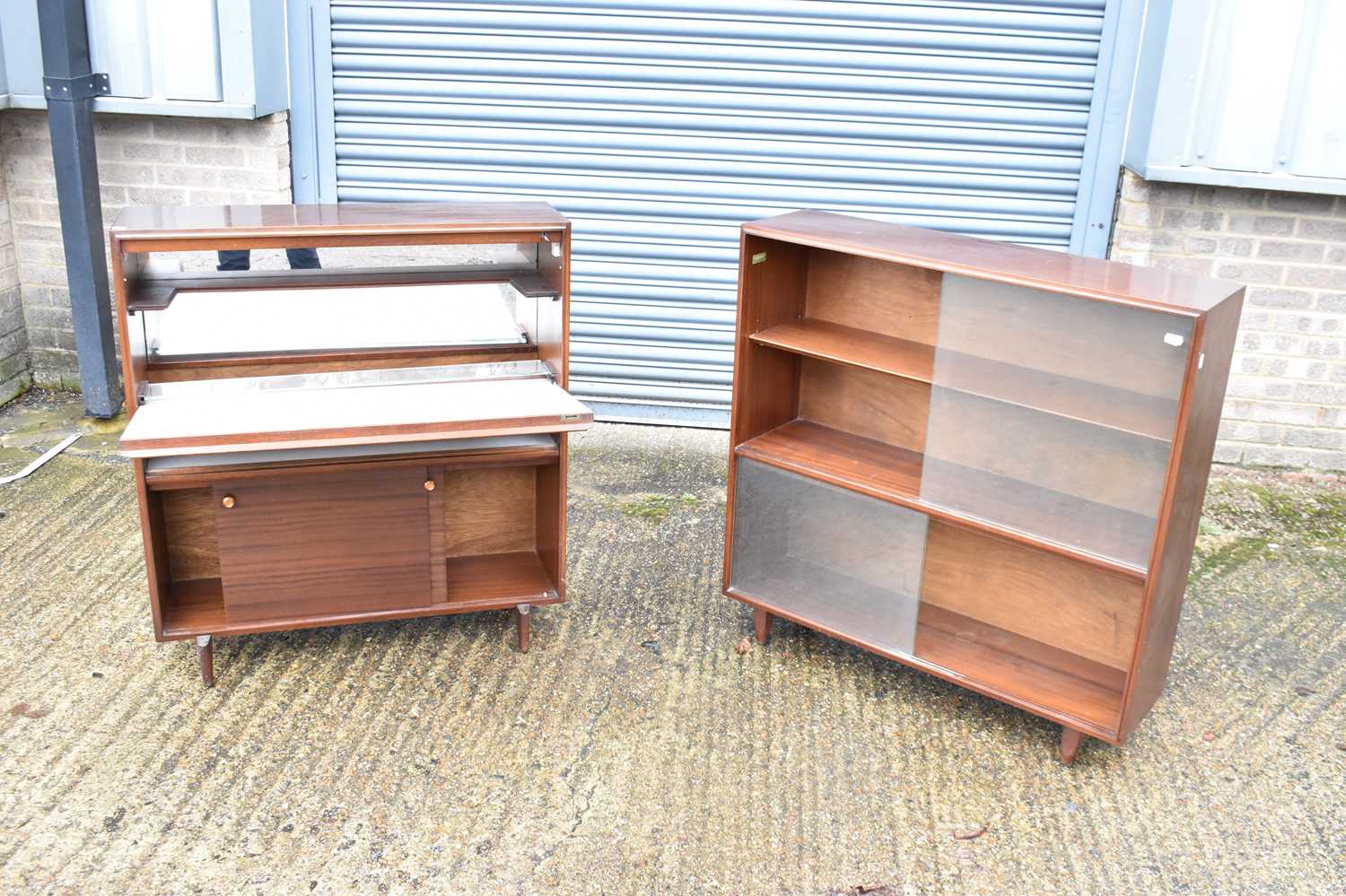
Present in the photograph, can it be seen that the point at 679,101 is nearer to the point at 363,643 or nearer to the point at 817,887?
the point at 363,643

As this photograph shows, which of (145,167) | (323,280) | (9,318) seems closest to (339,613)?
(323,280)

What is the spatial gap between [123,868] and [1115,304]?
2.68 meters

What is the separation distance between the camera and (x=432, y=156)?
17.9 feet

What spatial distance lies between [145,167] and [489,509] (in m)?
2.62

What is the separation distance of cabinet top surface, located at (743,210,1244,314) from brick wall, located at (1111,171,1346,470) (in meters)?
1.88

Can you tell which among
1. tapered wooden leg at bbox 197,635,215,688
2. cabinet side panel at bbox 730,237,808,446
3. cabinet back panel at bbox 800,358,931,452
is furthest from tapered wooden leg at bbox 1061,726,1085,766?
tapered wooden leg at bbox 197,635,215,688

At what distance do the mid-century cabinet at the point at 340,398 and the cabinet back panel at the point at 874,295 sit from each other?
83cm

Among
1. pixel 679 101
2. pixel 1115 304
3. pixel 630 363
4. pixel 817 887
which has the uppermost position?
pixel 679 101

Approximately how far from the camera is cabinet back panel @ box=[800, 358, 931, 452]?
381cm

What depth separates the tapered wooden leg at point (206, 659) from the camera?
139 inches

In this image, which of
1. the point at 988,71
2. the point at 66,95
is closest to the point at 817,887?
the point at 988,71

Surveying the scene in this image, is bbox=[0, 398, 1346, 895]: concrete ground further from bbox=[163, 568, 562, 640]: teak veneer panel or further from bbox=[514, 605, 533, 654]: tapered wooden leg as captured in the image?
bbox=[163, 568, 562, 640]: teak veneer panel

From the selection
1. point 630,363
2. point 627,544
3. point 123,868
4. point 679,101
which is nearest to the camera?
point 123,868

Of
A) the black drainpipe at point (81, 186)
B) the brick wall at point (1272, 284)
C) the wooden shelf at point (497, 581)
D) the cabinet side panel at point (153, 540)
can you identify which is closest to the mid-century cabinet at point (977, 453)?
the wooden shelf at point (497, 581)
